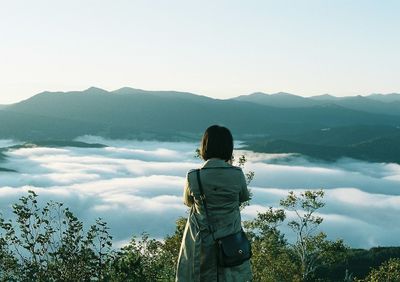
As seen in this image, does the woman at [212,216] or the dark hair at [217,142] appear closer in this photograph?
the woman at [212,216]

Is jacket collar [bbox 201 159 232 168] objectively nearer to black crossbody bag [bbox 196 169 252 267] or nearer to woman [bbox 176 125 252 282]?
woman [bbox 176 125 252 282]

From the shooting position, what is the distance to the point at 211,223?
18.4 feet

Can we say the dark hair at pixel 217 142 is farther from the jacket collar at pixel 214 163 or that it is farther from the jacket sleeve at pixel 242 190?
the jacket sleeve at pixel 242 190

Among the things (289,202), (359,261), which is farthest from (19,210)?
(359,261)

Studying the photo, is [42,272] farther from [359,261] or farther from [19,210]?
[359,261]

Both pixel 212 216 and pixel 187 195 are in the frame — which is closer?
pixel 212 216

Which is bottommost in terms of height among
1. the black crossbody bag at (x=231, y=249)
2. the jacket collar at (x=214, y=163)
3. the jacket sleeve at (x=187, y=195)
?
the black crossbody bag at (x=231, y=249)

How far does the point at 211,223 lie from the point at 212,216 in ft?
0.24

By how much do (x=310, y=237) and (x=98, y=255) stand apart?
3551cm

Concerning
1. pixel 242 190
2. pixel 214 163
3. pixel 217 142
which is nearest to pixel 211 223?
pixel 242 190

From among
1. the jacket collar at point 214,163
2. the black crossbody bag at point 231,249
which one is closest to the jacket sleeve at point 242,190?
the jacket collar at point 214,163

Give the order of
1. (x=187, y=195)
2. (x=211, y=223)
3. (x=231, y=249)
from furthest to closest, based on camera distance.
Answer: (x=187, y=195)
(x=211, y=223)
(x=231, y=249)

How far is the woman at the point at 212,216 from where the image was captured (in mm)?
5574

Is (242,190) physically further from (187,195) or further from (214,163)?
(187,195)
